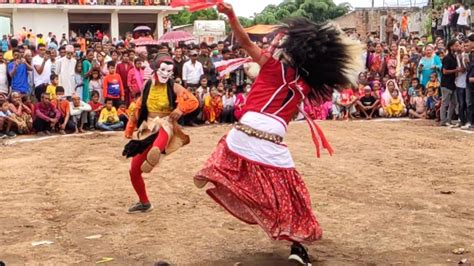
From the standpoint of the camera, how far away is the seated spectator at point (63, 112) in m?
15.5

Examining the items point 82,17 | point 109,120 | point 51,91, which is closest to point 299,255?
point 109,120

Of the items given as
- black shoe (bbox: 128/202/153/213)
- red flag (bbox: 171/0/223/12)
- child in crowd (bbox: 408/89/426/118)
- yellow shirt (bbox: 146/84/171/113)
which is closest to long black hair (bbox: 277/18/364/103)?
red flag (bbox: 171/0/223/12)

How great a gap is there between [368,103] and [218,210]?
10.8 meters

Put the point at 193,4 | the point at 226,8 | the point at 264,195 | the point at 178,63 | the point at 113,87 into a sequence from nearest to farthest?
the point at 193,4 < the point at 226,8 < the point at 264,195 < the point at 113,87 < the point at 178,63

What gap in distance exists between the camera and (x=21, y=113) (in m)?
15.2

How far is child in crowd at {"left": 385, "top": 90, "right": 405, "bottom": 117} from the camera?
17.5 m

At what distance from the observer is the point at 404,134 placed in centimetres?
1395

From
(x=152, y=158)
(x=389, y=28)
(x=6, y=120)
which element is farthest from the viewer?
(x=389, y=28)

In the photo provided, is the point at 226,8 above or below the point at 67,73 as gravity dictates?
above

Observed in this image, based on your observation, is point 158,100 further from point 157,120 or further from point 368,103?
point 368,103

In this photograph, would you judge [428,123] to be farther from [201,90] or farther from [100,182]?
[100,182]

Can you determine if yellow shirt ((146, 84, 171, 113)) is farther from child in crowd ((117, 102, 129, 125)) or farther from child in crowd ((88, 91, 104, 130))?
child in crowd ((88, 91, 104, 130))

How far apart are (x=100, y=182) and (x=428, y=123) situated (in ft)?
30.1

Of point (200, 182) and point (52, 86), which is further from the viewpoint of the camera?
point (52, 86)
